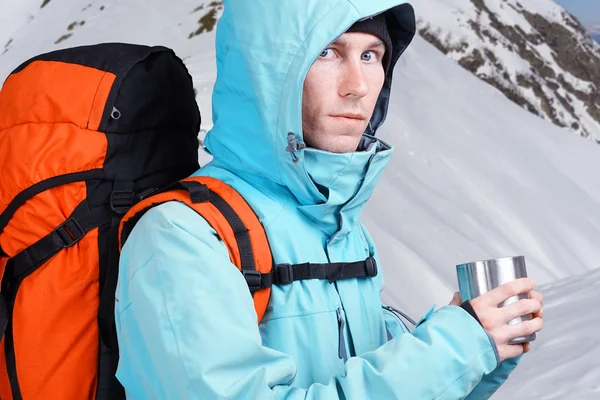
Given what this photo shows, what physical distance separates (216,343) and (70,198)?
2.33 feet

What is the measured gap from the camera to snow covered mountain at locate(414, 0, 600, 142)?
48.4 ft

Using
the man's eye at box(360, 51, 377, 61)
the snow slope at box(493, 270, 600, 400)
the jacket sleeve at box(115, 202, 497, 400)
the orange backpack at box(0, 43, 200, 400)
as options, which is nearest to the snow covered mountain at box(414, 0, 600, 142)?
the snow slope at box(493, 270, 600, 400)

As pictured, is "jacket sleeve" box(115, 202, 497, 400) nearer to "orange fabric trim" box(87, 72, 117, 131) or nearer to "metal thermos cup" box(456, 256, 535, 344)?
"metal thermos cup" box(456, 256, 535, 344)

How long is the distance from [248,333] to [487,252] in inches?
263

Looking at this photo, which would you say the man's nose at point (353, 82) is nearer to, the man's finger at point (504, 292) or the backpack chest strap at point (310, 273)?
the backpack chest strap at point (310, 273)

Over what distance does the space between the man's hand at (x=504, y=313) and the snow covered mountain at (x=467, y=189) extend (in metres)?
1.83

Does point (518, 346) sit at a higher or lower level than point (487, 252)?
higher

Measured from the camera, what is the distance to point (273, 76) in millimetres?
1811

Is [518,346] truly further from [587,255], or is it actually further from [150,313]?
[587,255]

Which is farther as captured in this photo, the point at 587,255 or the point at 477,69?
the point at 477,69

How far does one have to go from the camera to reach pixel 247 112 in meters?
1.89

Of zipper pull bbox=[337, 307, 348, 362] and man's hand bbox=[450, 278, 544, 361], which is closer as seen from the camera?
man's hand bbox=[450, 278, 544, 361]

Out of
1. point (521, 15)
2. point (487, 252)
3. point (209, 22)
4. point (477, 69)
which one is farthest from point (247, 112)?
point (521, 15)

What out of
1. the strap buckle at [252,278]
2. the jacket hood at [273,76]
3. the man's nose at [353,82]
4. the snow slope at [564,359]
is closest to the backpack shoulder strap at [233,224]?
the strap buckle at [252,278]
